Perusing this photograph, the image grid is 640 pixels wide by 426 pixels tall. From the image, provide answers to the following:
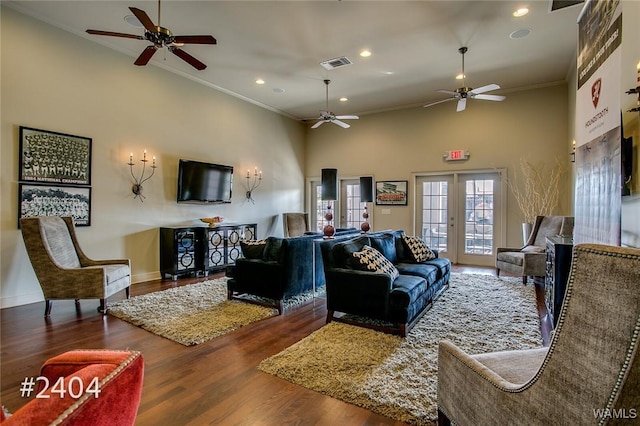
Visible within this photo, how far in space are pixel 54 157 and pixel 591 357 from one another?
558cm

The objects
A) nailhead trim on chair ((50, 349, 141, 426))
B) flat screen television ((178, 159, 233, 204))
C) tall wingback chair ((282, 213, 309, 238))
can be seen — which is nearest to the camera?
nailhead trim on chair ((50, 349, 141, 426))

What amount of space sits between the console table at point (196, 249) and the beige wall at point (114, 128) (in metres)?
0.28

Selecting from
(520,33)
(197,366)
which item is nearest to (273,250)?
(197,366)

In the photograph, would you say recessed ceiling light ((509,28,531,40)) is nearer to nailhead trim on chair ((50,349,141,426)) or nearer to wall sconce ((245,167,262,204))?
wall sconce ((245,167,262,204))

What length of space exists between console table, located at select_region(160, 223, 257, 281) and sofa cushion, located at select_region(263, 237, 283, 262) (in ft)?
5.42

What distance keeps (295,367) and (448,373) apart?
50.4 inches

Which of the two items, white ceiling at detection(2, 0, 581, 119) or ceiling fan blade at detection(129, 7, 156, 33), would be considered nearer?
ceiling fan blade at detection(129, 7, 156, 33)

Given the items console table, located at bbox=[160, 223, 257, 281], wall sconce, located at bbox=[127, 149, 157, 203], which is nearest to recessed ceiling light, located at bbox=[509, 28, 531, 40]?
console table, located at bbox=[160, 223, 257, 281]

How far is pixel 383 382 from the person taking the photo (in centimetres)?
227

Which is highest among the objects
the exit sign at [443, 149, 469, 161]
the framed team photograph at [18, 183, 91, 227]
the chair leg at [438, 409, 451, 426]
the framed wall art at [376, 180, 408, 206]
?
the exit sign at [443, 149, 469, 161]

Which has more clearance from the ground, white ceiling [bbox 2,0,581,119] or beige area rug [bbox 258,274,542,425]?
white ceiling [bbox 2,0,581,119]

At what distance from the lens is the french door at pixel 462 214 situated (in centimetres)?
688

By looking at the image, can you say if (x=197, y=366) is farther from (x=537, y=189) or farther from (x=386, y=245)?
(x=537, y=189)

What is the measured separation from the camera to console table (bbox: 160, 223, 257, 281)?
5426 mm
